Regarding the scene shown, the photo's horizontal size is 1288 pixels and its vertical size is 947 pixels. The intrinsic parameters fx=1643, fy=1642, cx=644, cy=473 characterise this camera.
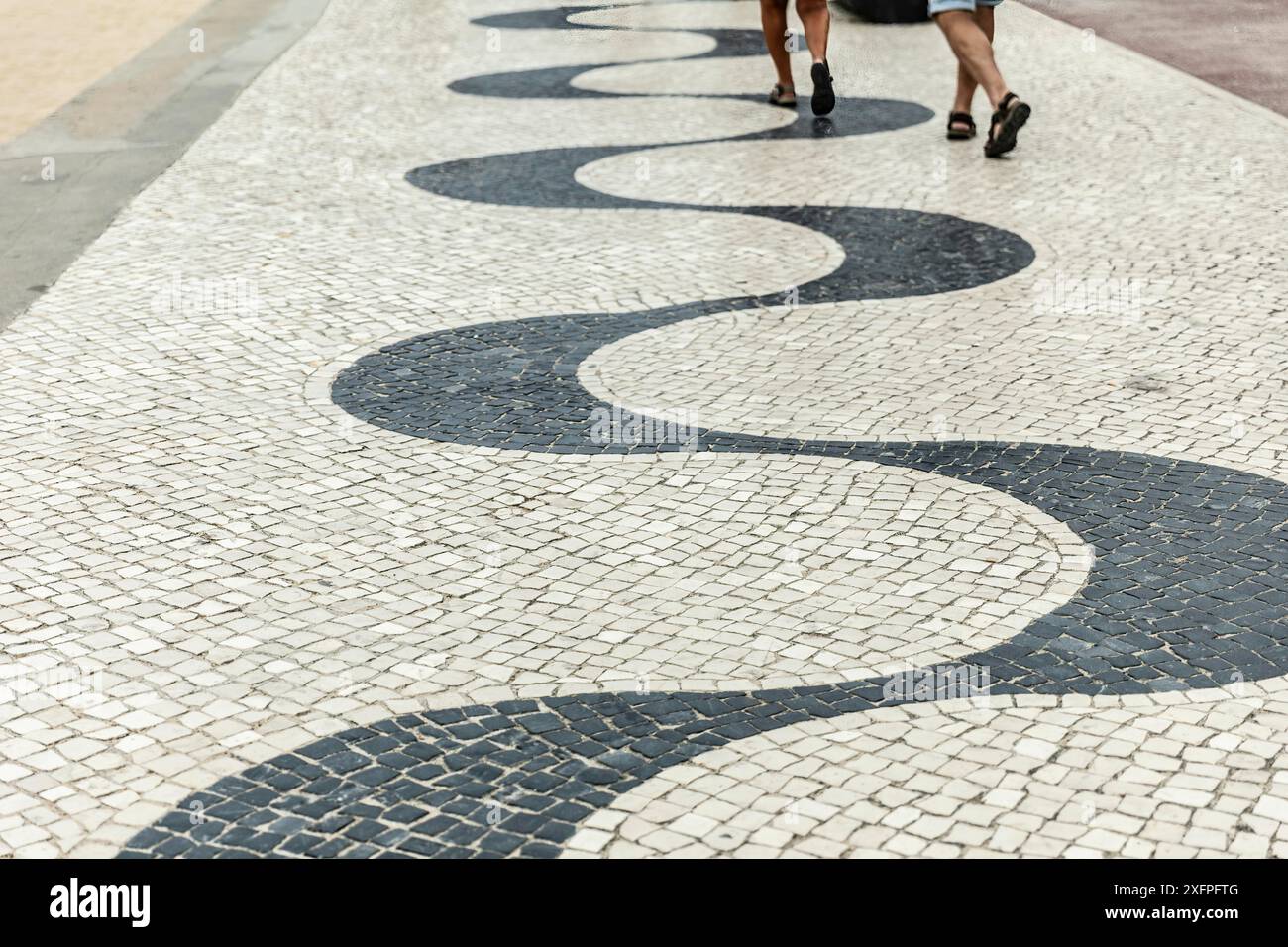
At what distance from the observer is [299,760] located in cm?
360

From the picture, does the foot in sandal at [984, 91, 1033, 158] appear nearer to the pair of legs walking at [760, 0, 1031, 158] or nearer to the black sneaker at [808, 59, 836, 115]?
the pair of legs walking at [760, 0, 1031, 158]

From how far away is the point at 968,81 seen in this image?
31.3ft

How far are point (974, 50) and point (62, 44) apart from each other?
8512mm

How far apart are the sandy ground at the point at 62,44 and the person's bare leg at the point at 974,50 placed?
231 inches

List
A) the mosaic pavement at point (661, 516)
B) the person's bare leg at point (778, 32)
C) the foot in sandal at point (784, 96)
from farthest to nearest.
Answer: the foot in sandal at point (784, 96)
the person's bare leg at point (778, 32)
the mosaic pavement at point (661, 516)

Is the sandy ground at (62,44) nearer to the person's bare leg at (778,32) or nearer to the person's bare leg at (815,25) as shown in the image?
the person's bare leg at (778,32)

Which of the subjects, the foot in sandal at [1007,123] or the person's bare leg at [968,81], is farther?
the person's bare leg at [968,81]

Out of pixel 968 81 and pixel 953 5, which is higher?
pixel 953 5

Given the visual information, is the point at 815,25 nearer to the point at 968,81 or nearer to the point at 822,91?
the point at 822,91

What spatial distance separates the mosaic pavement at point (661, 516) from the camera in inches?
137

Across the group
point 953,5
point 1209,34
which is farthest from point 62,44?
point 1209,34

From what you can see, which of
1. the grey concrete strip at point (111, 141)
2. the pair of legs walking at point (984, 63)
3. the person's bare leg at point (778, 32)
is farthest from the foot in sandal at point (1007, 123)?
the grey concrete strip at point (111, 141)

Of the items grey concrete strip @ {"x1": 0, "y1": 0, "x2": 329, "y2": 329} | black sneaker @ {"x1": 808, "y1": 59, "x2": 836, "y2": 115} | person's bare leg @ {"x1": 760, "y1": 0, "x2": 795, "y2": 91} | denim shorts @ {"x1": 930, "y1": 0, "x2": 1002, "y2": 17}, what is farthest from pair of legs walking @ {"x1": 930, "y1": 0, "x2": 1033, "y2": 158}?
grey concrete strip @ {"x1": 0, "y1": 0, "x2": 329, "y2": 329}
